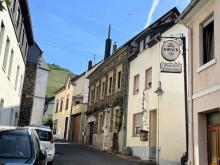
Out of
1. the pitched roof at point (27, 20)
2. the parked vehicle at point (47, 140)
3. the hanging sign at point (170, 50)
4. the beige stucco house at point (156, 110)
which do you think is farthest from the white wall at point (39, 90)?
the hanging sign at point (170, 50)

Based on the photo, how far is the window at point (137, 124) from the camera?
23.7 metres

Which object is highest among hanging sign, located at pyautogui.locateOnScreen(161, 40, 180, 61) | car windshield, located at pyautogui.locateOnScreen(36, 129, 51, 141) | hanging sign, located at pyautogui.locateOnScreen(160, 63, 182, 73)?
hanging sign, located at pyautogui.locateOnScreen(161, 40, 180, 61)

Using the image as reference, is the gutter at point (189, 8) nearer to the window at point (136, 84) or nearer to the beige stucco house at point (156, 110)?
the beige stucco house at point (156, 110)

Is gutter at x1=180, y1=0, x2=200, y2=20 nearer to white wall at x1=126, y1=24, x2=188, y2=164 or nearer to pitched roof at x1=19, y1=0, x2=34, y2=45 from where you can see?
white wall at x1=126, y1=24, x2=188, y2=164

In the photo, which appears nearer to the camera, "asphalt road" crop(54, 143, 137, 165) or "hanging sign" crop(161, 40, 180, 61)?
"hanging sign" crop(161, 40, 180, 61)

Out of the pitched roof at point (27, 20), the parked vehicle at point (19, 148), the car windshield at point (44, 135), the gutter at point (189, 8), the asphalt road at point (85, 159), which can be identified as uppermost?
the pitched roof at point (27, 20)

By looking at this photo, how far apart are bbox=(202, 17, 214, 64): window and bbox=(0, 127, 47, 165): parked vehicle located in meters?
7.60

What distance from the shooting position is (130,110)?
25562mm

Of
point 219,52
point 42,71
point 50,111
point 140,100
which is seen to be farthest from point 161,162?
point 50,111

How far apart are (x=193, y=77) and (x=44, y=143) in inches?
288

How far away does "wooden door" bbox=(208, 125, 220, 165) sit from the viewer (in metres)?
12.1

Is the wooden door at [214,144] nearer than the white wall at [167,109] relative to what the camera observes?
Yes

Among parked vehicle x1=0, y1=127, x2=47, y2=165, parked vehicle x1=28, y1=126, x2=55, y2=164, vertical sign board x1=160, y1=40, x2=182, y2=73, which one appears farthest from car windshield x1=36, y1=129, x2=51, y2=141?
parked vehicle x1=0, y1=127, x2=47, y2=165

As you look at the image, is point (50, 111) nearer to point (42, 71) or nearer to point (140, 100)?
point (42, 71)
